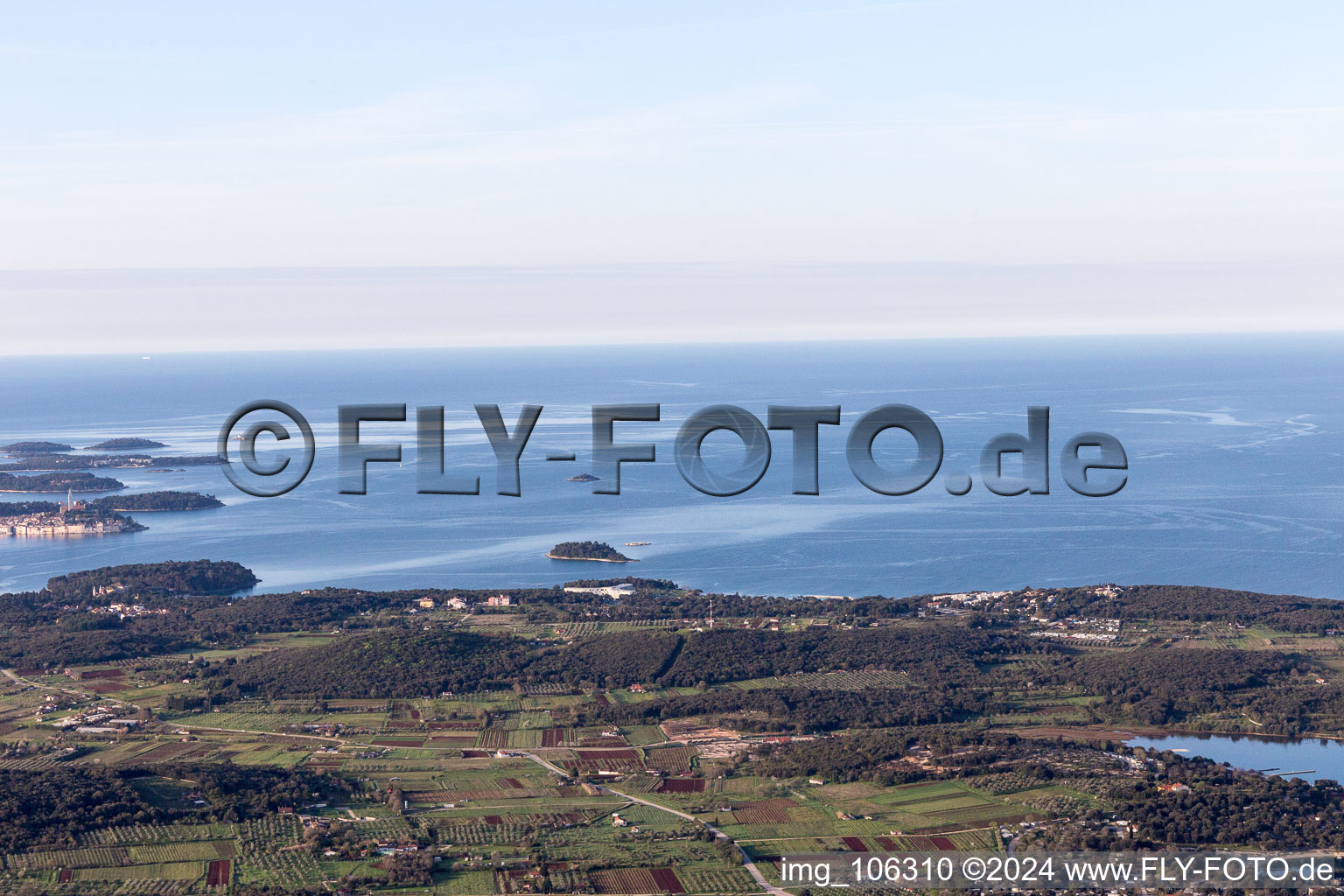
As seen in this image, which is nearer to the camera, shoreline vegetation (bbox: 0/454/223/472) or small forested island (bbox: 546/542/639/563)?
small forested island (bbox: 546/542/639/563)

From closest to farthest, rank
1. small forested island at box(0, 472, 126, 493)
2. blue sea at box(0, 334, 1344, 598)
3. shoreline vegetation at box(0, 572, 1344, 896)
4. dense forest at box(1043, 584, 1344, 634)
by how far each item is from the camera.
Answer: shoreline vegetation at box(0, 572, 1344, 896), dense forest at box(1043, 584, 1344, 634), blue sea at box(0, 334, 1344, 598), small forested island at box(0, 472, 126, 493)

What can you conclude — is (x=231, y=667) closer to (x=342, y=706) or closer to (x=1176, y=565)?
(x=342, y=706)

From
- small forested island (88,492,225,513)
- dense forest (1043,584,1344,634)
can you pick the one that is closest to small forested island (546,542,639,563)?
dense forest (1043,584,1344,634)

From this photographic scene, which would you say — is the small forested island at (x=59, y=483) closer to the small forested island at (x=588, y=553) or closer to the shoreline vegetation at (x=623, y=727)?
the shoreline vegetation at (x=623, y=727)

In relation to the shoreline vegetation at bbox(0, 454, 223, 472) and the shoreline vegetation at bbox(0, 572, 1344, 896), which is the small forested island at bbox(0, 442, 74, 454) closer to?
the shoreline vegetation at bbox(0, 454, 223, 472)

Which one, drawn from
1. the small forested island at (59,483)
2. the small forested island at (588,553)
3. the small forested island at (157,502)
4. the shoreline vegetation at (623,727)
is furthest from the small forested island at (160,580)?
the small forested island at (59,483)

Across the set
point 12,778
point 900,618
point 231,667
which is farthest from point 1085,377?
point 12,778
